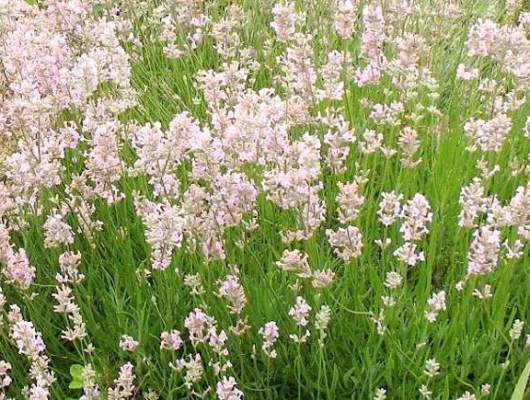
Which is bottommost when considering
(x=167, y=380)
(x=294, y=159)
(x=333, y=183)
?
(x=167, y=380)

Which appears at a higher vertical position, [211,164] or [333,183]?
[211,164]

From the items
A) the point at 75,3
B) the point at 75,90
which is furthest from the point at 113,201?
the point at 75,3

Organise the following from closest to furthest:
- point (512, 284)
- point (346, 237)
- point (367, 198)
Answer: point (346, 237) < point (512, 284) < point (367, 198)

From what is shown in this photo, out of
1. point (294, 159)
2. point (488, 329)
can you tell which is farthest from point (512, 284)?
point (294, 159)

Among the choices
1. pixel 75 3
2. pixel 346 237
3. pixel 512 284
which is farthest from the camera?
pixel 75 3

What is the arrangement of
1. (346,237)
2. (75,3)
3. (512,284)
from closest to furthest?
(346,237) < (512,284) < (75,3)

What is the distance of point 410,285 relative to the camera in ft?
8.30

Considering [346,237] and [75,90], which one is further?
[75,90]

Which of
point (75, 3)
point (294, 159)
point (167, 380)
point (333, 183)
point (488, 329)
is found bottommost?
point (167, 380)

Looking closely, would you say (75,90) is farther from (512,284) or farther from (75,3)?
(512,284)

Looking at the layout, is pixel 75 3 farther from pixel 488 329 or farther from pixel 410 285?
pixel 488 329

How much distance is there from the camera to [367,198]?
2746mm

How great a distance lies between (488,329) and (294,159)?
724 millimetres

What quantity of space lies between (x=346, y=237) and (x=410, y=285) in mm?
623
